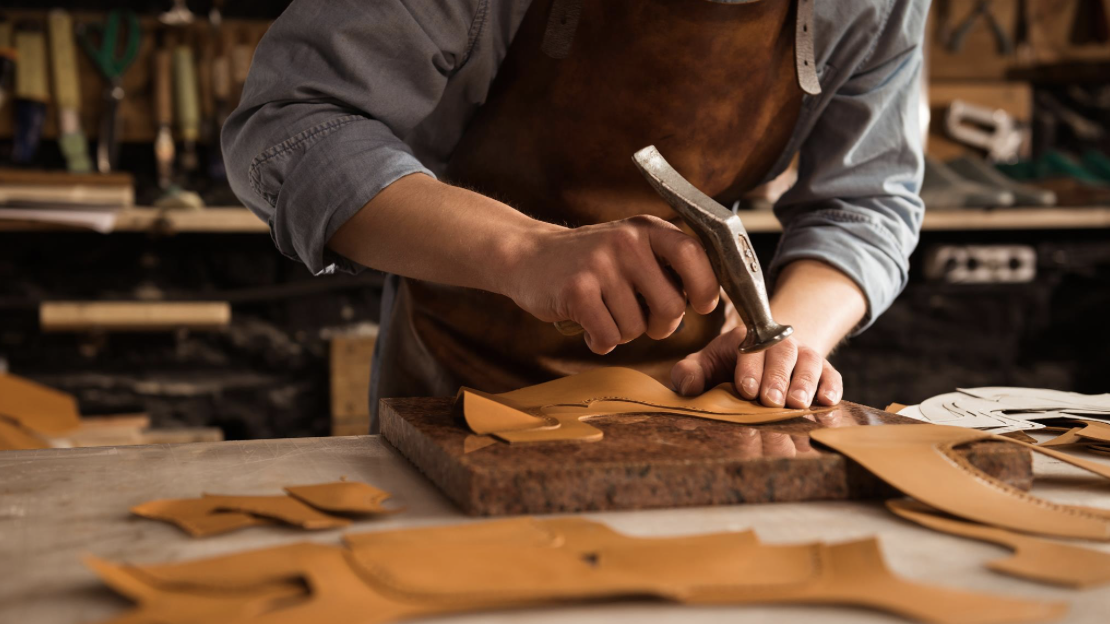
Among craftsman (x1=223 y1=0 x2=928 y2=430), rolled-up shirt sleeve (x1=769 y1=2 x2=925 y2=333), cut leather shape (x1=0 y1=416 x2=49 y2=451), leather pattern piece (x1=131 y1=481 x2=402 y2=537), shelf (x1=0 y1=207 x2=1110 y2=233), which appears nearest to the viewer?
leather pattern piece (x1=131 y1=481 x2=402 y2=537)

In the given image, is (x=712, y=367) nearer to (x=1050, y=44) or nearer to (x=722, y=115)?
(x=722, y=115)

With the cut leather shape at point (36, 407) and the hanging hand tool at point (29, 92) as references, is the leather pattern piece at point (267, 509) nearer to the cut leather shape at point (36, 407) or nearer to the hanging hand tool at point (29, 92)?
the cut leather shape at point (36, 407)

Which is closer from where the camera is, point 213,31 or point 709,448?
point 709,448

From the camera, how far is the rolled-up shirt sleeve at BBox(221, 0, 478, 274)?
3.29 ft

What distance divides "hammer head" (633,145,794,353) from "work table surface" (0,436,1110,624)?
0.70ft

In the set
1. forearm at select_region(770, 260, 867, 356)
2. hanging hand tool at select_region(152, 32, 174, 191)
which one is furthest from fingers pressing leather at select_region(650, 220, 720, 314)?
hanging hand tool at select_region(152, 32, 174, 191)

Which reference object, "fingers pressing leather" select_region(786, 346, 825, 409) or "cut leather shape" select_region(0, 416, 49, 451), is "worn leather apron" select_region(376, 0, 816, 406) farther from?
"cut leather shape" select_region(0, 416, 49, 451)

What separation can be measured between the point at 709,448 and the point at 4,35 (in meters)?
2.60

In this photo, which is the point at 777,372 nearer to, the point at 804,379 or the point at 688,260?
the point at 804,379

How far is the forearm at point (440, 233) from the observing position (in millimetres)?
921

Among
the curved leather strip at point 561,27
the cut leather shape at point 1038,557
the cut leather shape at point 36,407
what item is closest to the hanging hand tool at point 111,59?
the cut leather shape at point 36,407

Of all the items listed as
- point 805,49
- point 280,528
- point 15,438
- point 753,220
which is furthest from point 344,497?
point 753,220

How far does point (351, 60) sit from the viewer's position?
1030 millimetres

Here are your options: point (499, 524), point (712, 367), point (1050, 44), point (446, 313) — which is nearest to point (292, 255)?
point (446, 313)
